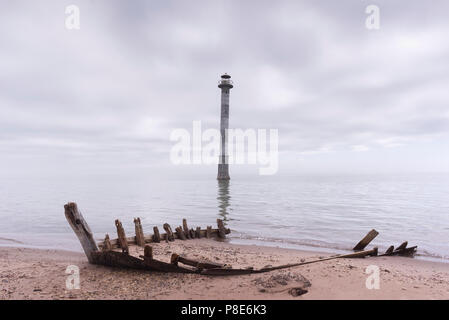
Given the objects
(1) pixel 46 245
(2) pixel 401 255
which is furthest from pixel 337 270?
(1) pixel 46 245

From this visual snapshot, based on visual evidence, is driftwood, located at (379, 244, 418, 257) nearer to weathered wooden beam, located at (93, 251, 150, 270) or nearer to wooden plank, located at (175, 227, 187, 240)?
wooden plank, located at (175, 227, 187, 240)

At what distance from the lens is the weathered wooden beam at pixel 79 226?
31.2 ft

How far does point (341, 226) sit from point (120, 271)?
16031 millimetres

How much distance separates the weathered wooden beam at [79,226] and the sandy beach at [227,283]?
23.2 inches

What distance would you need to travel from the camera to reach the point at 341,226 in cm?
2003

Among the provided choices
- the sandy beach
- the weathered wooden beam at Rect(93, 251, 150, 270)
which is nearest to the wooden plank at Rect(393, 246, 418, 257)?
the sandy beach

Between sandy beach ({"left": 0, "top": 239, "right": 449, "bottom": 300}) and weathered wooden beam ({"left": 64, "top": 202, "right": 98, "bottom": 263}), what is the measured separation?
59cm

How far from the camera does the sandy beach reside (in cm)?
671

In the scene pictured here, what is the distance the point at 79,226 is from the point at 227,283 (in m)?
5.55

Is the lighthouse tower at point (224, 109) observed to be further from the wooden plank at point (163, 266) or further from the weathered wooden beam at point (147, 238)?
the wooden plank at point (163, 266)

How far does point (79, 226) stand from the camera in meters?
9.70

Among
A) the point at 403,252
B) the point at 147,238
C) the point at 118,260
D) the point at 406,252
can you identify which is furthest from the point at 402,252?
the point at 118,260

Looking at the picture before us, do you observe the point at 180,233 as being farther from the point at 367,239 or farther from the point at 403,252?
the point at 403,252
